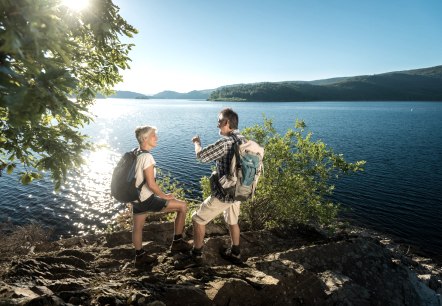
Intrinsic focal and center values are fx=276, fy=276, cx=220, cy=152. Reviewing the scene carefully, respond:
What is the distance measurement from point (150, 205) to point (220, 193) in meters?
1.67

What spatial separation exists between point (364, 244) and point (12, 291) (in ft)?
28.1

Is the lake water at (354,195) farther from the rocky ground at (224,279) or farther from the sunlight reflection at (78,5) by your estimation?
the sunlight reflection at (78,5)

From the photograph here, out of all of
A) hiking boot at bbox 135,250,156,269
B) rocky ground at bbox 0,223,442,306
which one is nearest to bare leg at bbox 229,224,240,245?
rocky ground at bbox 0,223,442,306

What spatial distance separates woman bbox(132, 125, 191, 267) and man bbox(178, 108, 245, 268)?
2.18 feet

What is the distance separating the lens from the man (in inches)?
244

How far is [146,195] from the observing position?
251 inches

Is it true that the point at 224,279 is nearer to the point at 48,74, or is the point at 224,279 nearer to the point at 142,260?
the point at 142,260

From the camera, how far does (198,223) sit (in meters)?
6.77

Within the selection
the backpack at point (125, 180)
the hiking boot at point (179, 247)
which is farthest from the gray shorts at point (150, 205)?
the hiking boot at point (179, 247)

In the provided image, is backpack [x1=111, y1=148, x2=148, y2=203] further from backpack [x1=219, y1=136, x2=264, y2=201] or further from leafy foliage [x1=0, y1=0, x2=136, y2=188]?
backpack [x1=219, y1=136, x2=264, y2=201]

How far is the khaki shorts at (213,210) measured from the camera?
6578 millimetres

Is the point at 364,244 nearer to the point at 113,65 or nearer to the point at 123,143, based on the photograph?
the point at 113,65

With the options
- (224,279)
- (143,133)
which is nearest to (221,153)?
(143,133)

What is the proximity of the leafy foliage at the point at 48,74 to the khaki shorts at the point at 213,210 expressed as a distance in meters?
2.92
